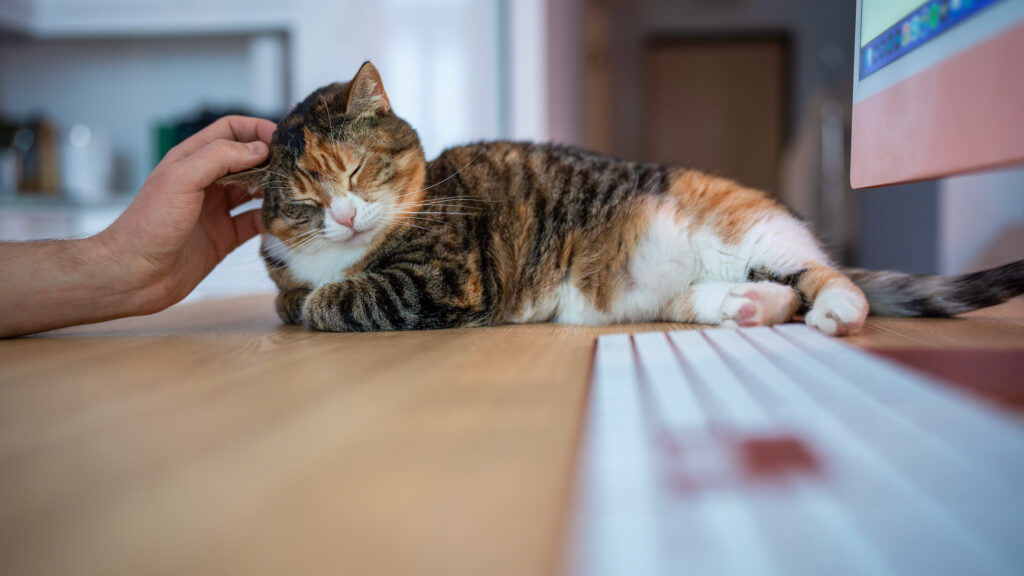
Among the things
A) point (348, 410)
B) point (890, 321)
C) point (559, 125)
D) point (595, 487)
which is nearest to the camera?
point (595, 487)

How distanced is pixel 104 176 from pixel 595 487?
3.72 meters

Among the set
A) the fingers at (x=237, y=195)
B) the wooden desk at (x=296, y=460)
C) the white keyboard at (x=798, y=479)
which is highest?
the fingers at (x=237, y=195)

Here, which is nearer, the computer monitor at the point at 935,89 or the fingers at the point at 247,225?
the computer monitor at the point at 935,89

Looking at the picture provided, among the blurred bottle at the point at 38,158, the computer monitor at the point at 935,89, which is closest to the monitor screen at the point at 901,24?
the computer monitor at the point at 935,89

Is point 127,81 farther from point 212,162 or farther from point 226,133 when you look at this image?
point 212,162

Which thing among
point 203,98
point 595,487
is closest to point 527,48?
point 203,98

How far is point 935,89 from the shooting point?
1.61 feet

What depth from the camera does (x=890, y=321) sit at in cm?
86

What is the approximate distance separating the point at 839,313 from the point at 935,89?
12.9 inches

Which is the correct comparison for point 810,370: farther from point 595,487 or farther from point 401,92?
point 401,92

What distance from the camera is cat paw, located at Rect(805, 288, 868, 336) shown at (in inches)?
29.1

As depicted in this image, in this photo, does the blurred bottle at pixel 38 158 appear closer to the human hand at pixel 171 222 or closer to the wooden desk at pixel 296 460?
the human hand at pixel 171 222

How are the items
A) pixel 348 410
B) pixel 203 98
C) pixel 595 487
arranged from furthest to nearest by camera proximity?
pixel 203 98, pixel 348 410, pixel 595 487

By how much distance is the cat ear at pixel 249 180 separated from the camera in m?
1.09
